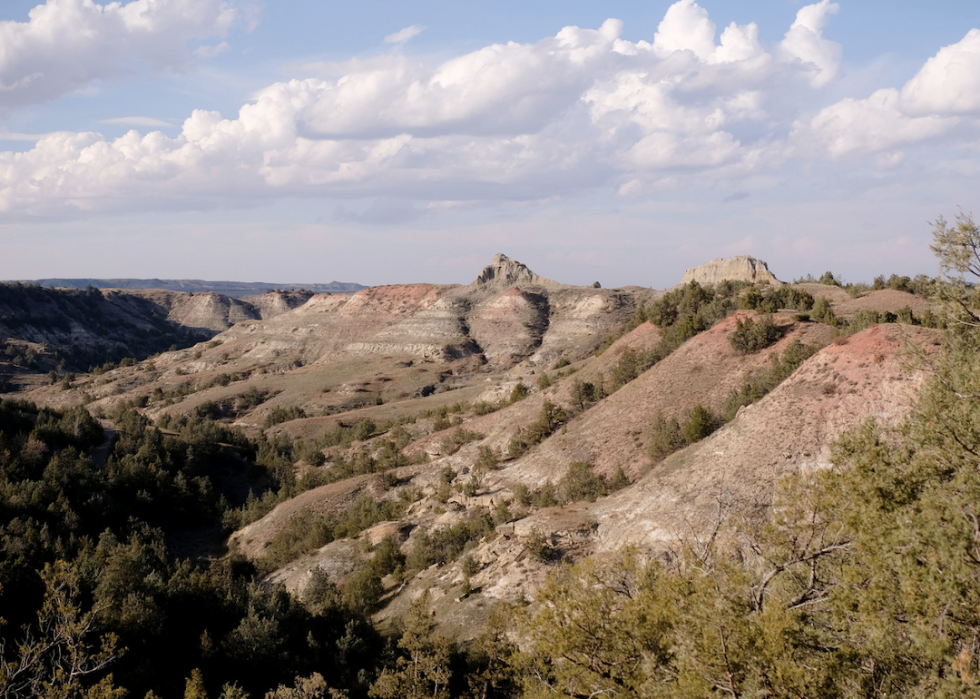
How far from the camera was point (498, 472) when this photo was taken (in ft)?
115

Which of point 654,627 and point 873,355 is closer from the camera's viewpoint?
point 654,627

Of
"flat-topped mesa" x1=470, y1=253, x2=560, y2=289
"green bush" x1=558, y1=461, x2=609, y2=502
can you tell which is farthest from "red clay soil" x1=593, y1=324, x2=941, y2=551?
"flat-topped mesa" x1=470, y1=253, x2=560, y2=289

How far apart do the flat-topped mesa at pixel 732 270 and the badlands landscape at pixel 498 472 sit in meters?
1.09

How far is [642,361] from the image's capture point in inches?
1606

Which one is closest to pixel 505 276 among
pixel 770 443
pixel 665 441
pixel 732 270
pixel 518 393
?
pixel 732 270

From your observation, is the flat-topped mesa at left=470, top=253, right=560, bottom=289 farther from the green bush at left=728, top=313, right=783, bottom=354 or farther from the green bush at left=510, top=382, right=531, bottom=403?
the green bush at left=728, top=313, right=783, bottom=354

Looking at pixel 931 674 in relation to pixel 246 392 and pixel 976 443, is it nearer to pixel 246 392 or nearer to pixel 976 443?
pixel 976 443

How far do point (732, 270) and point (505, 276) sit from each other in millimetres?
41506

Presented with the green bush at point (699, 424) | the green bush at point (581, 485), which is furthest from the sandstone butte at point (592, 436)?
the green bush at point (699, 424)

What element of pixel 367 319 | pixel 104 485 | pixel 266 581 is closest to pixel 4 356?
pixel 367 319

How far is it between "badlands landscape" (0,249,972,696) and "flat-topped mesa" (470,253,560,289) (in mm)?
34383

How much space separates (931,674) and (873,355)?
785 inches

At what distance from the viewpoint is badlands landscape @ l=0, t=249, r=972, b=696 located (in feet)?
59.0

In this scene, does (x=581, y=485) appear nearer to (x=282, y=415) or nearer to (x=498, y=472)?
(x=498, y=472)
